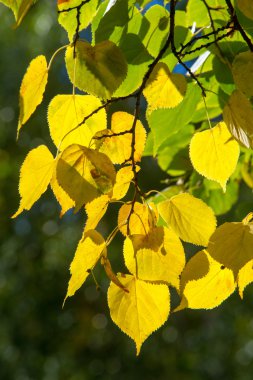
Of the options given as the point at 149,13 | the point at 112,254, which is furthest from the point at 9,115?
the point at 149,13

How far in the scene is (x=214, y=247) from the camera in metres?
0.54

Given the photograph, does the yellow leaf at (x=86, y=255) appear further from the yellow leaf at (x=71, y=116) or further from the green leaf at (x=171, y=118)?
the green leaf at (x=171, y=118)

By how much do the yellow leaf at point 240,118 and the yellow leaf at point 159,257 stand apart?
0.09 metres

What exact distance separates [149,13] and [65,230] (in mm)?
4989

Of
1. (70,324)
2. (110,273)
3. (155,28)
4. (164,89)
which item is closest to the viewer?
(110,273)

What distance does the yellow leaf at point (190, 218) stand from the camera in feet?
1.86

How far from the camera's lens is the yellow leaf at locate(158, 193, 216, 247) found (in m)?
0.57

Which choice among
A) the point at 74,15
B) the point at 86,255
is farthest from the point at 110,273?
the point at 74,15

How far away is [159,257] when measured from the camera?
1.82 ft

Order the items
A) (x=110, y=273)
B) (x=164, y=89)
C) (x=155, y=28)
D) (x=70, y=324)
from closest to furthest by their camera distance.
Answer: (x=110, y=273), (x=164, y=89), (x=155, y=28), (x=70, y=324)

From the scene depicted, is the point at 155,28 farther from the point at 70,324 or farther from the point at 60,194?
the point at 70,324

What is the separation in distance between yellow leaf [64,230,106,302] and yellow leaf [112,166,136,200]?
45mm

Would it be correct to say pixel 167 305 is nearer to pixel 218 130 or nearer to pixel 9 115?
pixel 218 130

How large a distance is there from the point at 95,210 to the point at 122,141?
0.21 ft
